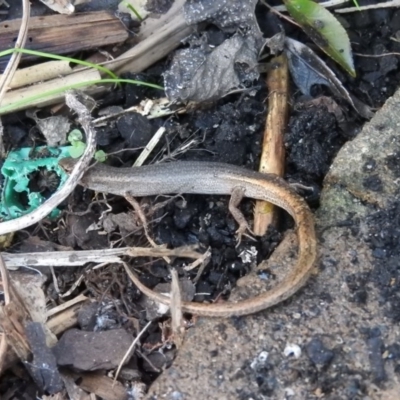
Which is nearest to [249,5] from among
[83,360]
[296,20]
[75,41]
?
[296,20]

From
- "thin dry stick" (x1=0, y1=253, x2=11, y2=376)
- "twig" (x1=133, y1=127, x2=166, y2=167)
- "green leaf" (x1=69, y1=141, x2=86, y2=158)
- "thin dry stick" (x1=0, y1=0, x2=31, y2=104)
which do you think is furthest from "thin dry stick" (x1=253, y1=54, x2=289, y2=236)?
"thin dry stick" (x1=0, y1=0, x2=31, y2=104)

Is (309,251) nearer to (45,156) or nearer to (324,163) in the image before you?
(324,163)

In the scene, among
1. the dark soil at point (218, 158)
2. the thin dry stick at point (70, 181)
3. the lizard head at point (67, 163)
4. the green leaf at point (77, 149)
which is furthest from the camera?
the green leaf at point (77, 149)

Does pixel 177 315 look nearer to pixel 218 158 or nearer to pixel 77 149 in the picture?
pixel 218 158

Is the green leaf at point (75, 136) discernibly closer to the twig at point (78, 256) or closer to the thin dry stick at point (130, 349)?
the twig at point (78, 256)

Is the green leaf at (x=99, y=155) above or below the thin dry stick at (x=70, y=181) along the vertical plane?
below

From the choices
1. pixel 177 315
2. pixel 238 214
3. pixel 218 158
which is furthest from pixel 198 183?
pixel 177 315

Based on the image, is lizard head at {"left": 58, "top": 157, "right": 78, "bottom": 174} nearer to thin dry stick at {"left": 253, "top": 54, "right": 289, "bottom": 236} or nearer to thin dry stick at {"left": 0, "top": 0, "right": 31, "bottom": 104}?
thin dry stick at {"left": 0, "top": 0, "right": 31, "bottom": 104}

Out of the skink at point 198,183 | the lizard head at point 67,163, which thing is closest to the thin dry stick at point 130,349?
the skink at point 198,183
